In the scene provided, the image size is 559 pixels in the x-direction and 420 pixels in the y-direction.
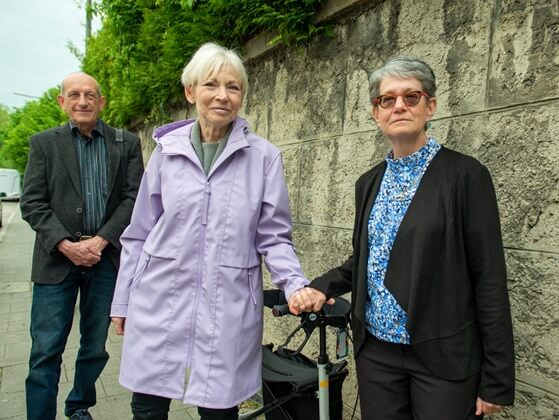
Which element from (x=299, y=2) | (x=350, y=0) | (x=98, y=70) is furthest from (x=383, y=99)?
(x=98, y=70)

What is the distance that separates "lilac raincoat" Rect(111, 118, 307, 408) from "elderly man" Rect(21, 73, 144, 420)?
867mm

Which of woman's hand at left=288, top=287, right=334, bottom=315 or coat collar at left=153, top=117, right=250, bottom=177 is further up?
coat collar at left=153, top=117, right=250, bottom=177

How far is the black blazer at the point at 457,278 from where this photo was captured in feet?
4.86

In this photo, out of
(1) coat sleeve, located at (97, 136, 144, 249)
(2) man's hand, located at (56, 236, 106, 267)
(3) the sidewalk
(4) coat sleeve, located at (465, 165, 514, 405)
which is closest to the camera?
(4) coat sleeve, located at (465, 165, 514, 405)

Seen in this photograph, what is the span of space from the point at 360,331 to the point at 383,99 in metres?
0.89

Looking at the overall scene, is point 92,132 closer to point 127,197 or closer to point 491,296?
point 127,197

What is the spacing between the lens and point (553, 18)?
1.77m

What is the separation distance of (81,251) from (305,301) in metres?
1.48

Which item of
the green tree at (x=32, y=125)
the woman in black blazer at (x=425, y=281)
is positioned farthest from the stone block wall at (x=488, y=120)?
the green tree at (x=32, y=125)

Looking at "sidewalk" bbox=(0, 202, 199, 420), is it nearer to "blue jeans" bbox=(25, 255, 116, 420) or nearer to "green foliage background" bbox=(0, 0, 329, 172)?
"blue jeans" bbox=(25, 255, 116, 420)

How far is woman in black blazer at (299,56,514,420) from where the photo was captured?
1493 mm

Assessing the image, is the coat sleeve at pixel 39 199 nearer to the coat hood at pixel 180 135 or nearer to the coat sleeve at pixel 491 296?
the coat hood at pixel 180 135

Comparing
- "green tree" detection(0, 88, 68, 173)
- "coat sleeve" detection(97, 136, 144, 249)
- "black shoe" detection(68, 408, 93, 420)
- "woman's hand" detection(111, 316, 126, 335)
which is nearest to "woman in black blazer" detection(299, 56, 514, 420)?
"woman's hand" detection(111, 316, 126, 335)

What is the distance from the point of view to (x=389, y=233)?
1.71 meters
